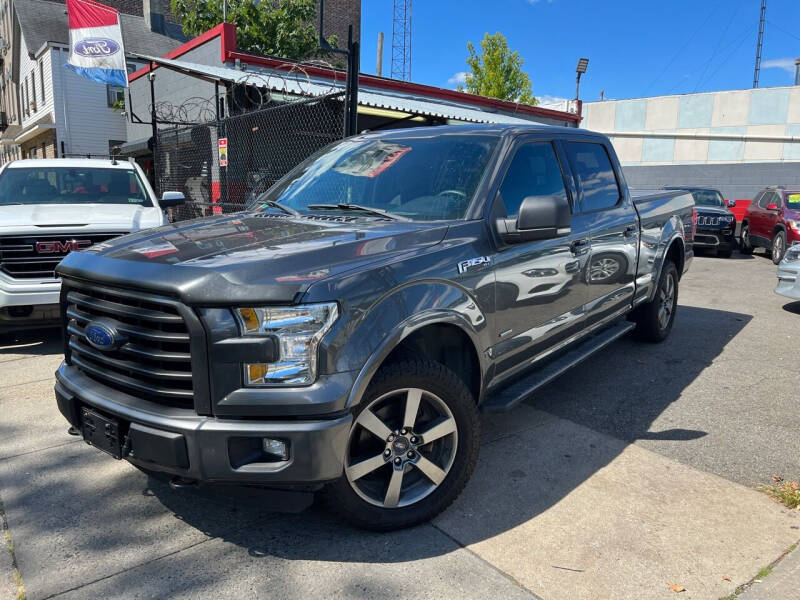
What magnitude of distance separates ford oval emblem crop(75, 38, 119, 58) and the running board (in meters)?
10.9

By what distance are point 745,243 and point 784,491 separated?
1390cm

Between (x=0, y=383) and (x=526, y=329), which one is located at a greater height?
Answer: (x=526, y=329)

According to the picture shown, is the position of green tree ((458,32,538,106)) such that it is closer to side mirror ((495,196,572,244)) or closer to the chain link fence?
the chain link fence

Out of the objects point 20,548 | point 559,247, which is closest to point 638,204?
point 559,247

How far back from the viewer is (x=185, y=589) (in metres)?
2.45

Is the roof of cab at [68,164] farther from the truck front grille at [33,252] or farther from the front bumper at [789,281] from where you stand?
the front bumper at [789,281]

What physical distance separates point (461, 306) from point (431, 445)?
2.26 feet

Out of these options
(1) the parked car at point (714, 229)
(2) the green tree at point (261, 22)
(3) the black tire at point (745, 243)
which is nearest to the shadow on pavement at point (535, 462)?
(1) the parked car at point (714, 229)

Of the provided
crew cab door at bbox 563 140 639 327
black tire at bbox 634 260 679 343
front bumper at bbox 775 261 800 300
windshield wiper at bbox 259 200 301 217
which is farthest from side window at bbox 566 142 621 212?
front bumper at bbox 775 261 800 300

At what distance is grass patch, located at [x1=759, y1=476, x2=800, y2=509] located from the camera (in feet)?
10.3

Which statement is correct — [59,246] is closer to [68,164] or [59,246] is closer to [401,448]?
[68,164]

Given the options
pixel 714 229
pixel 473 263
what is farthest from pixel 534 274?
pixel 714 229

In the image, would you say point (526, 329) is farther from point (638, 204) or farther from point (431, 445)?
point (638, 204)

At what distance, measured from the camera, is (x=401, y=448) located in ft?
9.02
